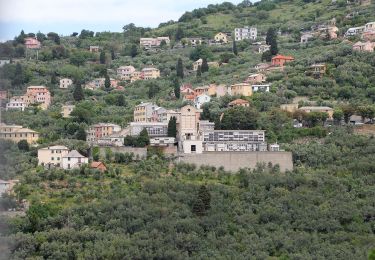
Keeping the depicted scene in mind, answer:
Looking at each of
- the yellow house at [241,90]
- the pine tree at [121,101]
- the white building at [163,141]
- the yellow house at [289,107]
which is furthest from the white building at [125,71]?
the white building at [163,141]

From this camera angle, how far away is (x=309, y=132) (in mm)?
26703

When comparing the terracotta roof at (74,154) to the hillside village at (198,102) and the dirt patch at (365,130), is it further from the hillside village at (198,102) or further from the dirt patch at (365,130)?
the dirt patch at (365,130)

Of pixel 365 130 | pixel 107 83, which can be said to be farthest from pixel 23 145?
pixel 107 83

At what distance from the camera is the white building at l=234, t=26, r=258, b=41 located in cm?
4862

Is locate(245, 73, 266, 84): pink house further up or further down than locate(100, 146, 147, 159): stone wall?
further up

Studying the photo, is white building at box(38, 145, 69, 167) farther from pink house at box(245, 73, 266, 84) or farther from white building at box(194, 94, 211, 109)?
pink house at box(245, 73, 266, 84)

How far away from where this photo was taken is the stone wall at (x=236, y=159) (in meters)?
24.6

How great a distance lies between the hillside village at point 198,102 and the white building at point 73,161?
0.03m

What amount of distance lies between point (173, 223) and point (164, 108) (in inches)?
448

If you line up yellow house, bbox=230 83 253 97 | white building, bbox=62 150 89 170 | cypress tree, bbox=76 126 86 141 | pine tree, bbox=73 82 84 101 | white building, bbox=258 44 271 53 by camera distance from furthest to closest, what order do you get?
white building, bbox=258 44 271 53
pine tree, bbox=73 82 84 101
yellow house, bbox=230 83 253 97
cypress tree, bbox=76 126 86 141
white building, bbox=62 150 89 170

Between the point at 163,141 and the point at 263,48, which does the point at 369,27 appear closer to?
the point at 263,48

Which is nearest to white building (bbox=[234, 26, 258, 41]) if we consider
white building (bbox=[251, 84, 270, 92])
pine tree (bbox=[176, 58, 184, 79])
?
pine tree (bbox=[176, 58, 184, 79])

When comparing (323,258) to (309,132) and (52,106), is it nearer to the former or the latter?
(309,132)

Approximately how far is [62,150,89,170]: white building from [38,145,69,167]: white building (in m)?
0.20
